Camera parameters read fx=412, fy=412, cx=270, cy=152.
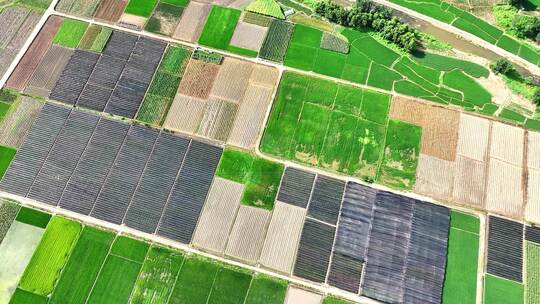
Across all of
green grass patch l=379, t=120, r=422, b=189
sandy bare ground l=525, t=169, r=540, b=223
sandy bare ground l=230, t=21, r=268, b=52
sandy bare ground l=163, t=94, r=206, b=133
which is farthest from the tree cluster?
sandy bare ground l=163, t=94, r=206, b=133

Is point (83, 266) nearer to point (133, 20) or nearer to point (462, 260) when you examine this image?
point (133, 20)

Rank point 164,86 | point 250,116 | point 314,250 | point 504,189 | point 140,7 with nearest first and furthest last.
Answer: point 314,250 → point 504,189 → point 250,116 → point 164,86 → point 140,7

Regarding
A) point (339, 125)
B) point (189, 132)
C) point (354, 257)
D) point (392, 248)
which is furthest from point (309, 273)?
point (189, 132)

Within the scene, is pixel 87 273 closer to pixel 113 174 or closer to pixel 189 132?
pixel 113 174

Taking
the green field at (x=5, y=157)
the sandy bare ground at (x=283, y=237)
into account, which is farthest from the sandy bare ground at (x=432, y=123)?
the green field at (x=5, y=157)

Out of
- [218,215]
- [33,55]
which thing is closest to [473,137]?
[218,215]

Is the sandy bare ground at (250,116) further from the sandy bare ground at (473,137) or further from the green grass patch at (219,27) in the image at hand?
the sandy bare ground at (473,137)
